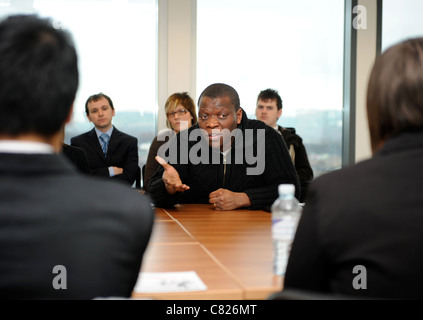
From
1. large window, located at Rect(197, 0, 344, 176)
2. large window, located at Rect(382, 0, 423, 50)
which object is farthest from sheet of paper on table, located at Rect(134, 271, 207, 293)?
large window, located at Rect(382, 0, 423, 50)

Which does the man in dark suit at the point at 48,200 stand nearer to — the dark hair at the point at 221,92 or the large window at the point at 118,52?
the dark hair at the point at 221,92

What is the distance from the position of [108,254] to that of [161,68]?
4.47 meters

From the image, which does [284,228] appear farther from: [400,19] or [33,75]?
[400,19]

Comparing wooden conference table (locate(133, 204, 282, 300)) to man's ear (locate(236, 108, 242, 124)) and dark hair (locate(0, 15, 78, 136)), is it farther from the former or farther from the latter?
man's ear (locate(236, 108, 242, 124))

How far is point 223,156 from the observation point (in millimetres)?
3002

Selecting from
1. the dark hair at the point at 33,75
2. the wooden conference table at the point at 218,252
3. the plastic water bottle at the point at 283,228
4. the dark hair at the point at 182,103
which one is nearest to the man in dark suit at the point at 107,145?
the dark hair at the point at 182,103

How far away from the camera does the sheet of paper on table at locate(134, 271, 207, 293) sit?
1.24m

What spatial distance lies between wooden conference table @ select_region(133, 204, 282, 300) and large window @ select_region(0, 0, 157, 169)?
283 cm

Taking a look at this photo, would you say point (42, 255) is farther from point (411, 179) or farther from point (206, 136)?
point (206, 136)

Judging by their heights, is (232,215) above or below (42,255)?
below

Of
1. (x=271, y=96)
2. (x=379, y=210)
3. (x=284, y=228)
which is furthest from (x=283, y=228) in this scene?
(x=271, y=96)

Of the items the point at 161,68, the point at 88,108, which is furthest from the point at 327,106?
the point at 88,108

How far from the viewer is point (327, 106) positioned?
5738 mm

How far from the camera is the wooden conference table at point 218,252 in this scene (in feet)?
4.12
